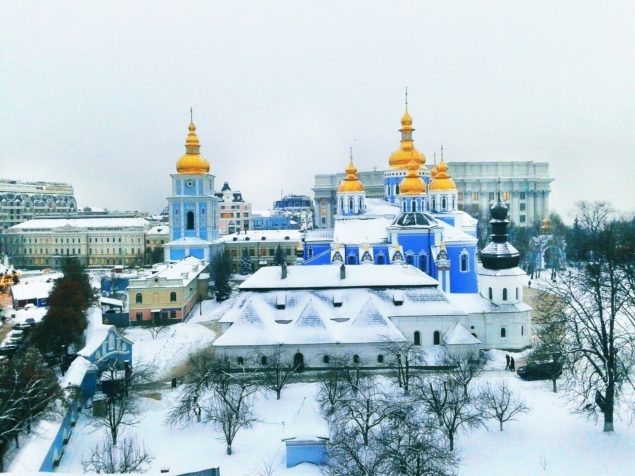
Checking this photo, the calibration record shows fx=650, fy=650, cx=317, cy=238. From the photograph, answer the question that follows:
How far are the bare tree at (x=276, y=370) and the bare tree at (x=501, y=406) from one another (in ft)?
19.6

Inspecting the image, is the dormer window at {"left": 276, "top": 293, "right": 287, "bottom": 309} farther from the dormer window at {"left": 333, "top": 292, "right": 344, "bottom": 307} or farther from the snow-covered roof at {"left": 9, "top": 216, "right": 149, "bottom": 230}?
the snow-covered roof at {"left": 9, "top": 216, "right": 149, "bottom": 230}

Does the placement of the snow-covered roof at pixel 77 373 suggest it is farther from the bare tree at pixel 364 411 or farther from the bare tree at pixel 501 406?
the bare tree at pixel 501 406

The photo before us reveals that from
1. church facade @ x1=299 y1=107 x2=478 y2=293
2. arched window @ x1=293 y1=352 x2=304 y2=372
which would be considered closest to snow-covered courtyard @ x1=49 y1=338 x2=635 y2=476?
arched window @ x1=293 y1=352 x2=304 y2=372

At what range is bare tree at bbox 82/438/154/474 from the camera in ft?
45.9

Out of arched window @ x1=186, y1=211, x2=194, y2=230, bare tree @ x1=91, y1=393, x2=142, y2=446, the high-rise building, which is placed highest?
the high-rise building

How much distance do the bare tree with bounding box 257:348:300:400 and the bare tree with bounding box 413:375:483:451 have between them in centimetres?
435

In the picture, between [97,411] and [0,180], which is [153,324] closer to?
[97,411]

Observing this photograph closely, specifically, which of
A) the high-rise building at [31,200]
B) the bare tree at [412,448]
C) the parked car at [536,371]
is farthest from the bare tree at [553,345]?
the high-rise building at [31,200]

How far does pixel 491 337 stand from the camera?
84.2 feet

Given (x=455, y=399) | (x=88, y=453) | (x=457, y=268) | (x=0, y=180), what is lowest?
(x=88, y=453)

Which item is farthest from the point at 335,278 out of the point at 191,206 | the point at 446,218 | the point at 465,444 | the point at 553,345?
the point at 191,206

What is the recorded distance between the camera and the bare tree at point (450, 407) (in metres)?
16.0

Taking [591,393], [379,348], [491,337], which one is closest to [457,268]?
[491,337]

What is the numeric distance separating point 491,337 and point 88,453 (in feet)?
51.9
